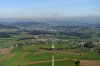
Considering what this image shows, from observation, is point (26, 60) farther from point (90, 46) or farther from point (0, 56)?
point (90, 46)

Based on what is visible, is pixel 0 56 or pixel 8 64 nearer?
pixel 8 64

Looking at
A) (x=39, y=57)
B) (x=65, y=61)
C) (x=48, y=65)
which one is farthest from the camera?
(x=39, y=57)

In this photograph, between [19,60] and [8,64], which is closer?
[8,64]

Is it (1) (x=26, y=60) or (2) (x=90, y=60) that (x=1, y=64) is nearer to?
(1) (x=26, y=60)

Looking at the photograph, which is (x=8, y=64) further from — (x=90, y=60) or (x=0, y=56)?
(x=90, y=60)

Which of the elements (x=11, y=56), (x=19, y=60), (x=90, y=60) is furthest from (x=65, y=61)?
(x=11, y=56)

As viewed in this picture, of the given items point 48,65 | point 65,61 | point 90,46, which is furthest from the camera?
point 90,46

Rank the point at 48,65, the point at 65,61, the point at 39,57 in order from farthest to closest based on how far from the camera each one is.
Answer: the point at 39,57, the point at 65,61, the point at 48,65

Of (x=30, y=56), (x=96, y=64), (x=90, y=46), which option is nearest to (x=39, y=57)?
(x=30, y=56)
